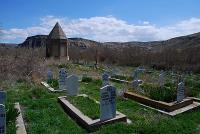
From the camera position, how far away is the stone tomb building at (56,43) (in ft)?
159

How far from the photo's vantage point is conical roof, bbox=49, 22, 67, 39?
48.6 metres

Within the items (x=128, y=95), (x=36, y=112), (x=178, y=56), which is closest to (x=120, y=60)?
(x=178, y=56)

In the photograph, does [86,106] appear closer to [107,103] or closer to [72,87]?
[107,103]

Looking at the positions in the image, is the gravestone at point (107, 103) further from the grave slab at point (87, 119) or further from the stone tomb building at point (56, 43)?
Answer: the stone tomb building at point (56, 43)

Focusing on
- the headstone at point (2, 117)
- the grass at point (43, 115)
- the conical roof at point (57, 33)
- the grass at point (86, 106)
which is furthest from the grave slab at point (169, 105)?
the conical roof at point (57, 33)

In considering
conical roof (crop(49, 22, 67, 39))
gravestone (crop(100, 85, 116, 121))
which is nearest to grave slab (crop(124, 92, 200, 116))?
gravestone (crop(100, 85, 116, 121))

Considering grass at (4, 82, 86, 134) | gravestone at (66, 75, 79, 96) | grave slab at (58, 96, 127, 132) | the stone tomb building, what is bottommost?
grass at (4, 82, 86, 134)

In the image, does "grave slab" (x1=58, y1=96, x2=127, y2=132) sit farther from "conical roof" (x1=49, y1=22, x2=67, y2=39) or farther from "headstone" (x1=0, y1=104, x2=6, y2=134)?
"conical roof" (x1=49, y1=22, x2=67, y2=39)

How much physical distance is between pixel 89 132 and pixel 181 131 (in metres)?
2.69

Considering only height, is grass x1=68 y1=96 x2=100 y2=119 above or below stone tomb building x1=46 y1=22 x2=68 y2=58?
below

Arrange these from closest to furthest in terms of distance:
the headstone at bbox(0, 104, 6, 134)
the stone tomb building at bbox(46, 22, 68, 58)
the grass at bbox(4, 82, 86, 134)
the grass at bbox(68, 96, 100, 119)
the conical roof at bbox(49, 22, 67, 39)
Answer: the headstone at bbox(0, 104, 6, 134) → the grass at bbox(4, 82, 86, 134) → the grass at bbox(68, 96, 100, 119) → the stone tomb building at bbox(46, 22, 68, 58) → the conical roof at bbox(49, 22, 67, 39)

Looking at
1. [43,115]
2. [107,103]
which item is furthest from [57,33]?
[107,103]

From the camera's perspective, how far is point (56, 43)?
159 feet

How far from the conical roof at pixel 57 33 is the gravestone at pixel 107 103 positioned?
39.6m
